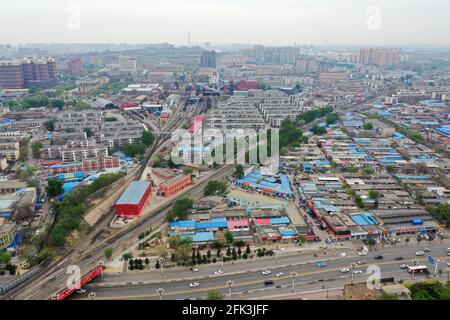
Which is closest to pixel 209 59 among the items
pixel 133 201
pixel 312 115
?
pixel 312 115

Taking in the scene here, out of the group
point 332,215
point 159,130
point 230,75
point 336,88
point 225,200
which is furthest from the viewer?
point 230,75

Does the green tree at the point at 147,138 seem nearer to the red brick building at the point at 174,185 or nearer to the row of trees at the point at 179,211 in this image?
the red brick building at the point at 174,185

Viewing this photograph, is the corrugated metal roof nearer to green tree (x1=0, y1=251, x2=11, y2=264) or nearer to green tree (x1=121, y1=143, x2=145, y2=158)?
green tree (x1=0, y1=251, x2=11, y2=264)

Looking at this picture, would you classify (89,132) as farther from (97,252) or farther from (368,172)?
(368,172)

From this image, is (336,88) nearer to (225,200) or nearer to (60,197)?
(225,200)

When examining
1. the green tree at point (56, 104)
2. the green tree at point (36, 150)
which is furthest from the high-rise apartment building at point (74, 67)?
the green tree at point (36, 150)

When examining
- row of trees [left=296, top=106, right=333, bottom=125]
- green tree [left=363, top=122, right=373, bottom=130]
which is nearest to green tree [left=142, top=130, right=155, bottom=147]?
row of trees [left=296, top=106, right=333, bottom=125]
